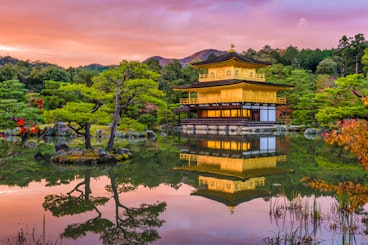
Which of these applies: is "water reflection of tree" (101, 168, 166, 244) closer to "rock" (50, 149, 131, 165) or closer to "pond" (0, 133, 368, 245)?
"pond" (0, 133, 368, 245)

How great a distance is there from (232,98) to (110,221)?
3181 centimetres

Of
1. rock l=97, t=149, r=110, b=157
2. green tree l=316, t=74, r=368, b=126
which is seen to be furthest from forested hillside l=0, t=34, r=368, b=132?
rock l=97, t=149, r=110, b=157

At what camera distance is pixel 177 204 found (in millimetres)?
8258

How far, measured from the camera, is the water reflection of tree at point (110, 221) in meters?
6.11

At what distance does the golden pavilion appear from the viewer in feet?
123

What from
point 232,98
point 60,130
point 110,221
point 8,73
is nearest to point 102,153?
point 110,221

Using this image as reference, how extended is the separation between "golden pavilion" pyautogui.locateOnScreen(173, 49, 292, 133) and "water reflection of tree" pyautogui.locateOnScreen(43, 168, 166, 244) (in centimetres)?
2705

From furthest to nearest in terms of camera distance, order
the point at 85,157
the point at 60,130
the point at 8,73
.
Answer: the point at 8,73
the point at 60,130
the point at 85,157

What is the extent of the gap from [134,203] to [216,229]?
2580mm

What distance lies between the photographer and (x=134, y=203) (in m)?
8.32

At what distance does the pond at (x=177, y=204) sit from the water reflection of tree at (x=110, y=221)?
0.06 feet

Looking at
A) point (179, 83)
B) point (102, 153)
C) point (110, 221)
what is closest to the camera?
point (110, 221)

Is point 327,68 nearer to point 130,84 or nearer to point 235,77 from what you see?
point 235,77

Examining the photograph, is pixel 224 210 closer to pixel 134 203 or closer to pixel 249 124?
pixel 134 203
